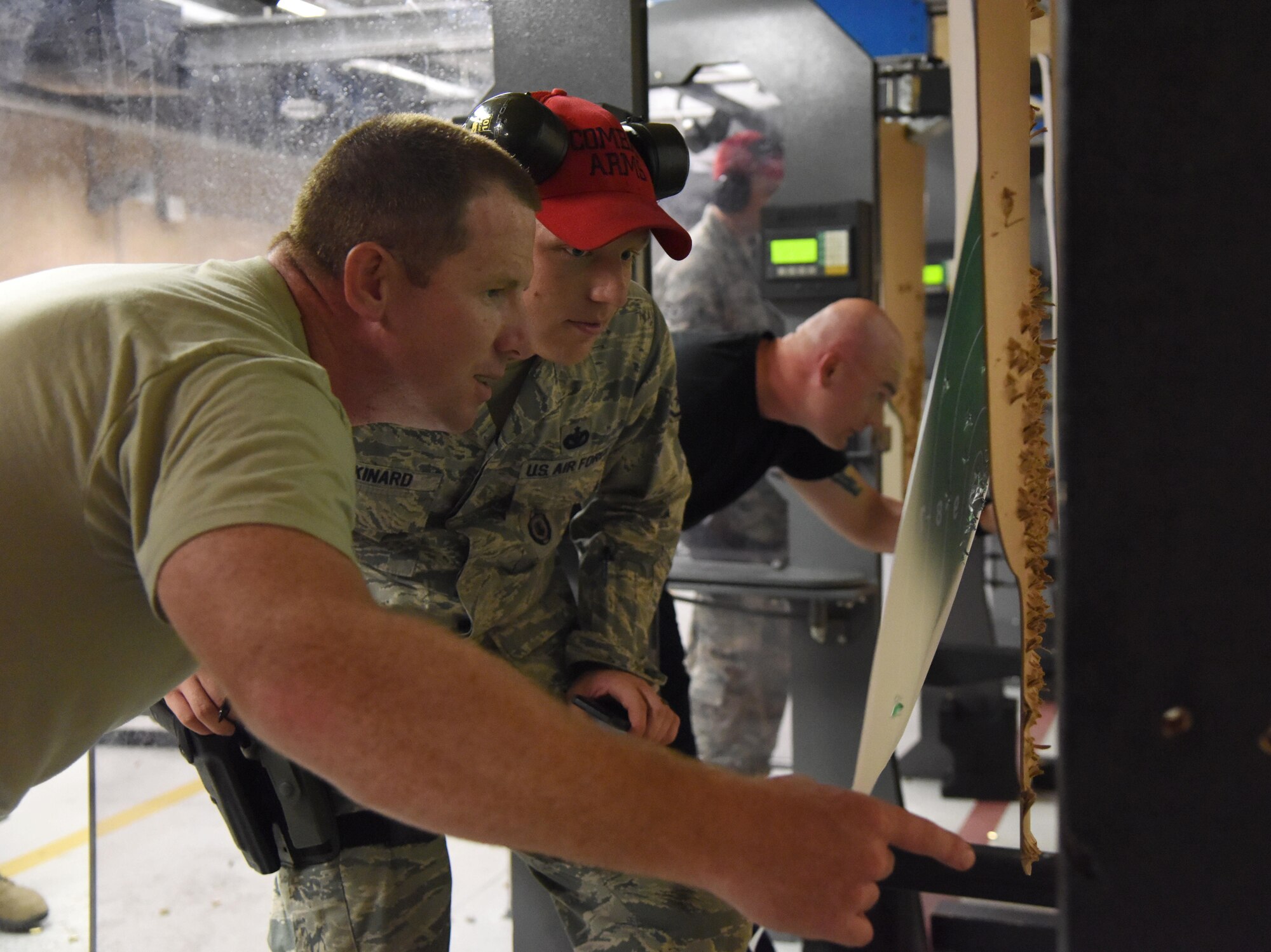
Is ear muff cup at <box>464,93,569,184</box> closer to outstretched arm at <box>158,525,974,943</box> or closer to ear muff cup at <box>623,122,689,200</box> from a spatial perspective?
ear muff cup at <box>623,122,689,200</box>

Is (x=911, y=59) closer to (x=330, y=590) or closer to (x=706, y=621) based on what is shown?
(x=706, y=621)

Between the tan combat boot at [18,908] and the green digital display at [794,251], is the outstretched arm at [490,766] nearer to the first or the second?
the tan combat boot at [18,908]

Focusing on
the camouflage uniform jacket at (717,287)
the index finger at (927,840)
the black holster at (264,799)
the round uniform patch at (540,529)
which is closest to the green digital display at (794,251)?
the camouflage uniform jacket at (717,287)

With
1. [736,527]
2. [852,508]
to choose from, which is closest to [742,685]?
[736,527]

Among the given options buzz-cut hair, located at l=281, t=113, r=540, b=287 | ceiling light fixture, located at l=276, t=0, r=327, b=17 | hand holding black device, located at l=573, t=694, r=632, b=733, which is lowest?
hand holding black device, located at l=573, t=694, r=632, b=733

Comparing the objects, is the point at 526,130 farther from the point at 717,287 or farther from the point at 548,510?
the point at 717,287

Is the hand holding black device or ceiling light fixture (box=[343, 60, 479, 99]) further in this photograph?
ceiling light fixture (box=[343, 60, 479, 99])

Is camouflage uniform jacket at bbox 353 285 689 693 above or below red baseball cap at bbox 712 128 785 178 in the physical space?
below

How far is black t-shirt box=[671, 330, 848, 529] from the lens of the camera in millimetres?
2059

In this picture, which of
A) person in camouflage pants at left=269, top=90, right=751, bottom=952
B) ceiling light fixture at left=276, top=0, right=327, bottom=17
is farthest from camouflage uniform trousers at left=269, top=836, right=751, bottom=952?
ceiling light fixture at left=276, top=0, right=327, bottom=17

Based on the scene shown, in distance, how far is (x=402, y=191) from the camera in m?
0.88

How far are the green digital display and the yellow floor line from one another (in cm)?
177

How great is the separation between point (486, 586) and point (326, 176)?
1.95 ft

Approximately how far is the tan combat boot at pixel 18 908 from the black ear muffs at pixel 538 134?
1505mm
